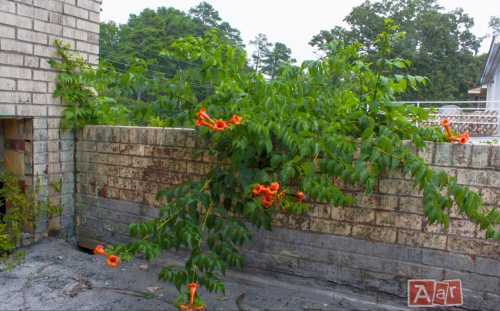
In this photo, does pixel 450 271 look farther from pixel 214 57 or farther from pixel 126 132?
pixel 126 132

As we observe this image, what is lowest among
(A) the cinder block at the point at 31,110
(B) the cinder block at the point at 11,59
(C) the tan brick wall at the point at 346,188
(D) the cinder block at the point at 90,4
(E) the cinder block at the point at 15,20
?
(C) the tan brick wall at the point at 346,188

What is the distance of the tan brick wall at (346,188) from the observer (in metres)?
3.29

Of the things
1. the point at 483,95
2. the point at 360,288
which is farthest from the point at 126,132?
the point at 483,95

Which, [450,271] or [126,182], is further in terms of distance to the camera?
[126,182]

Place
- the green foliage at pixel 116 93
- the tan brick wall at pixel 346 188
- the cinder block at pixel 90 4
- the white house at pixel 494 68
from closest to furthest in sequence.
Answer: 1. the tan brick wall at pixel 346 188
2. the green foliage at pixel 116 93
3. the cinder block at pixel 90 4
4. the white house at pixel 494 68

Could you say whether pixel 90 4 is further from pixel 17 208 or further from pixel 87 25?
pixel 17 208

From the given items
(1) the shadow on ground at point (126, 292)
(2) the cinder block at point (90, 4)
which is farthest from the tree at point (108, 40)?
(1) the shadow on ground at point (126, 292)

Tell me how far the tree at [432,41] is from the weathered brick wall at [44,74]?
27.5 m

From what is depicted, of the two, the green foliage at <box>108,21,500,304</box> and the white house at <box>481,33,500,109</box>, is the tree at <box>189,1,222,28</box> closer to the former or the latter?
the white house at <box>481,33,500,109</box>

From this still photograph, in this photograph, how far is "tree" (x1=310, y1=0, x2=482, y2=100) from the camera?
3069 centimetres

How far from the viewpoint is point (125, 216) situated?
16.3 ft

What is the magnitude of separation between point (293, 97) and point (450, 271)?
5.90 ft

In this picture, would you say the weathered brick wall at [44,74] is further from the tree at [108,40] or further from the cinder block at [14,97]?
the tree at [108,40]

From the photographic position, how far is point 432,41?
3162 cm
